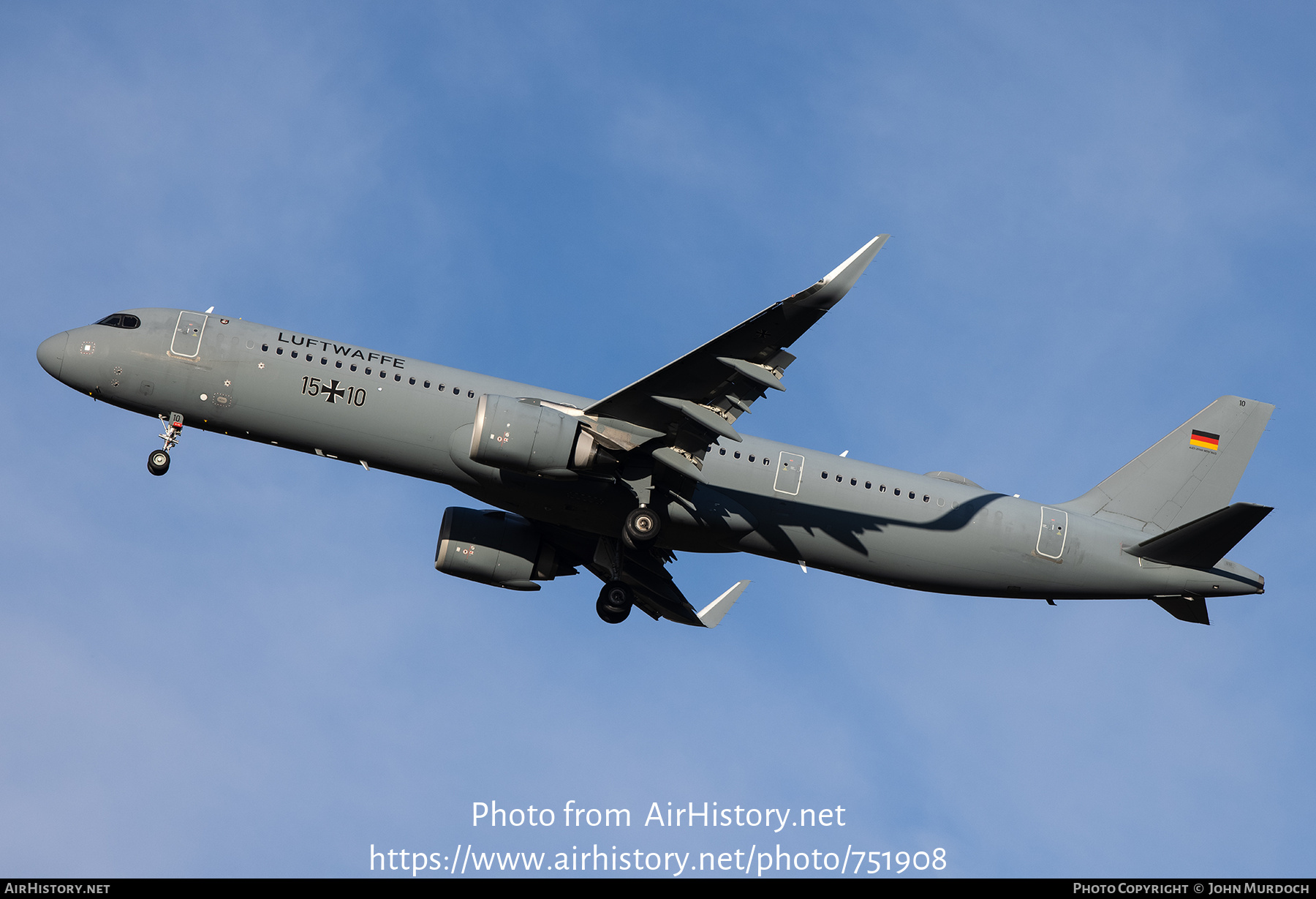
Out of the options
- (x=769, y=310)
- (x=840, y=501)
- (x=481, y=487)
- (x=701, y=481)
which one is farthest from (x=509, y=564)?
(x=769, y=310)

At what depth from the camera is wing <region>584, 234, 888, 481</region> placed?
25672mm

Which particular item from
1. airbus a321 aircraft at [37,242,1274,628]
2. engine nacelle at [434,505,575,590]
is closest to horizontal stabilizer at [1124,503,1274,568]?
airbus a321 aircraft at [37,242,1274,628]

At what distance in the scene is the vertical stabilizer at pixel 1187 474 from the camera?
34.8 meters

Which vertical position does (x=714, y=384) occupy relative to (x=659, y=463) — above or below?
above

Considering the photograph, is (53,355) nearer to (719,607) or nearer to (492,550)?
(492,550)

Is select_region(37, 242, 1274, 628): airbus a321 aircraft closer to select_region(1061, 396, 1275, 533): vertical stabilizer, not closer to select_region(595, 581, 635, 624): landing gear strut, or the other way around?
select_region(1061, 396, 1275, 533): vertical stabilizer

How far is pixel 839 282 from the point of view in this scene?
25.4 meters

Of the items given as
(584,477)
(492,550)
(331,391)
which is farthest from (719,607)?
(331,391)

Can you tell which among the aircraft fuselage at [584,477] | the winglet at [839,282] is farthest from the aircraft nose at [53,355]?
the winglet at [839,282]

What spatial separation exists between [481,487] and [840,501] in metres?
9.60

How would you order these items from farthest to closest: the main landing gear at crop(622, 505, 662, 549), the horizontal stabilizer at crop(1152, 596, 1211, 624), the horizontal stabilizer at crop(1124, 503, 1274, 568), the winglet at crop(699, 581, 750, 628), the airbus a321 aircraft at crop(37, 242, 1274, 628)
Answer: the winglet at crop(699, 581, 750, 628), the horizontal stabilizer at crop(1152, 596, 1211, 624), the horizontal stabilizer at crop(1124, 503, 1274, 568), the main landing gear at crop(622, 505, 662, 549), the airbus a321 aircraft at crop(37, 242, 1274, 628)

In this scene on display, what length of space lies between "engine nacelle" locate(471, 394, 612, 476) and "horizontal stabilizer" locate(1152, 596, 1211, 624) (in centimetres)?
1731

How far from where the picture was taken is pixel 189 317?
1232 inches

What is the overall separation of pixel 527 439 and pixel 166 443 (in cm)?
1034
